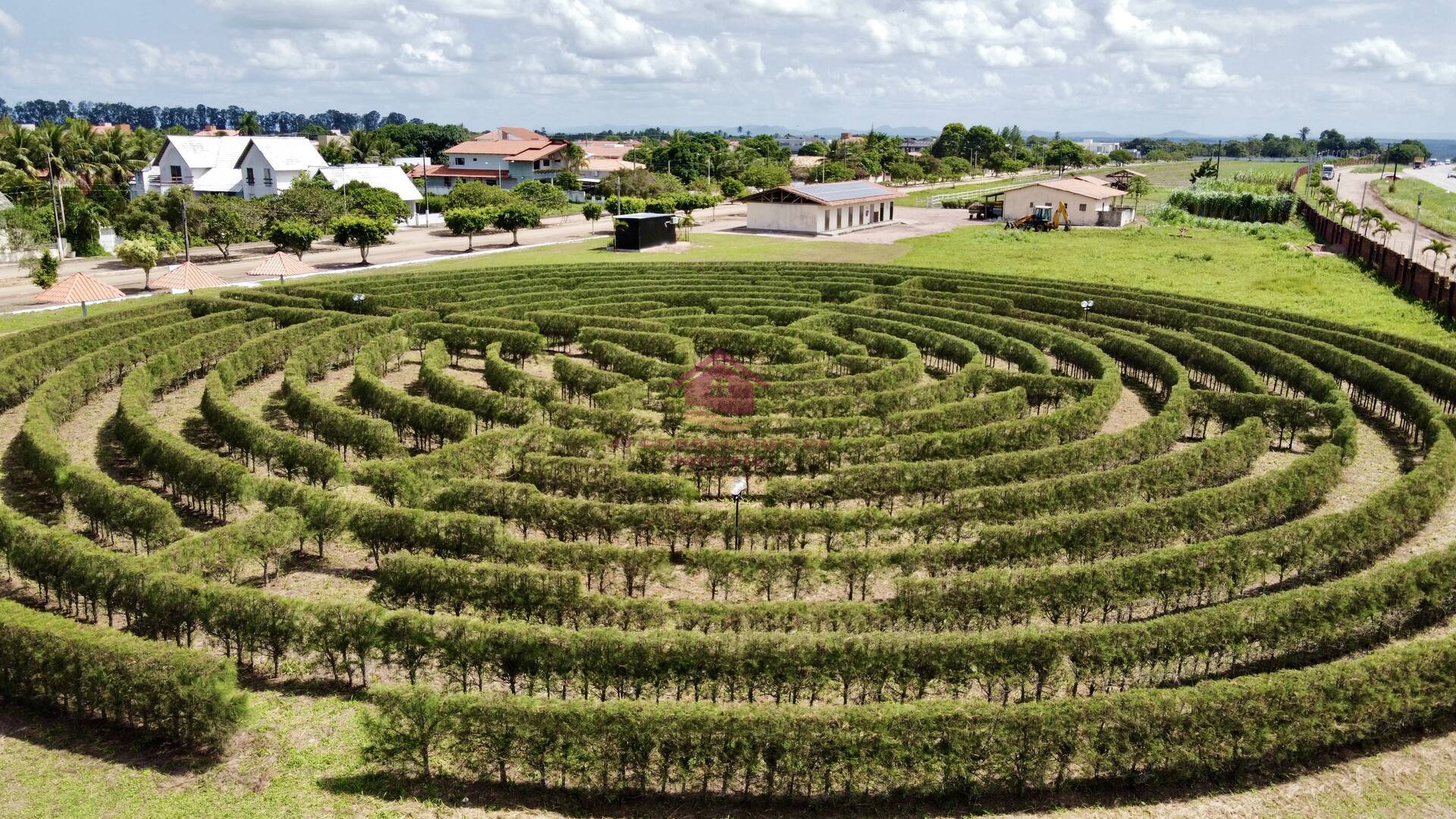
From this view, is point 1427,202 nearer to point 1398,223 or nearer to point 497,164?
point 1398,223

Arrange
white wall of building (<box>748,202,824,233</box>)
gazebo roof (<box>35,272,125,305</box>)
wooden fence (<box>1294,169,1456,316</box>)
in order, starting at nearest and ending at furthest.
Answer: gazebo roof (<box>35,272,125,305</box>), wooden fence (<box>1294,169,1456,316</box>), white wall of building (<box>748,202,824,233</box>)

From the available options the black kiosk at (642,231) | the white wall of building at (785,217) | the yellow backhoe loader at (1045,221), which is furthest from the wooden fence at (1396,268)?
the black kiosk at (642,231)

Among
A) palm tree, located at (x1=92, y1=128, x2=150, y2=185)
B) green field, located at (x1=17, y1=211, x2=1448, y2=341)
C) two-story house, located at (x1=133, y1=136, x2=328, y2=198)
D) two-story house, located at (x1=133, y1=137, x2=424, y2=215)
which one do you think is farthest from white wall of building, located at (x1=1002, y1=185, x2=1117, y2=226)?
palm tree, located at (x1=92, y1=128, x2=150, y2=185)

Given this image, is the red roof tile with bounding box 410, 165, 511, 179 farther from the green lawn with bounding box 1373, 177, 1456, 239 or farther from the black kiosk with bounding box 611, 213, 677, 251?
the green lawn with bounding box 1373, 177, 1456, 239

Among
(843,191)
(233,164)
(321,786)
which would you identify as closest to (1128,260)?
(843,191)

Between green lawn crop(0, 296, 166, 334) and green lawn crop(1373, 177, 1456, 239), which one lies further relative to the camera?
green lawn crop(1373, 177, 1456, 239)

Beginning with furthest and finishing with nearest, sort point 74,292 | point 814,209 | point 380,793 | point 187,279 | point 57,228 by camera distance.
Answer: point 814,209, point 57,228, point 187,279, point 74,292, point 380,793

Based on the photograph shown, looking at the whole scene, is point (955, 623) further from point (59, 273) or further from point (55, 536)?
point (59, 273)

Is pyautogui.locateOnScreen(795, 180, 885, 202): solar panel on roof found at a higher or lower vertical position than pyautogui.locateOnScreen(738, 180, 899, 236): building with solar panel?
higher
